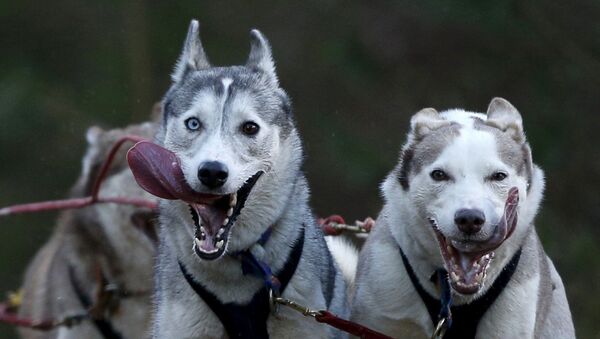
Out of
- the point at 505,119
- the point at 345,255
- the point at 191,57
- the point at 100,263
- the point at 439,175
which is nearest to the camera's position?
the point at 439,175

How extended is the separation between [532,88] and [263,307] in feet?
29.3

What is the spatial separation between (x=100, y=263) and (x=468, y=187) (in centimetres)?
331

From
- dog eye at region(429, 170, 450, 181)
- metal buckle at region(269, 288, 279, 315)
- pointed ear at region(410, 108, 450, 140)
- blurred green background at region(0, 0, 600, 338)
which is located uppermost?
pointed ear at region(410, 108, 450, 140)

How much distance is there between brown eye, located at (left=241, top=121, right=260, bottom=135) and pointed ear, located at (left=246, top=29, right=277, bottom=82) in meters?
0.46

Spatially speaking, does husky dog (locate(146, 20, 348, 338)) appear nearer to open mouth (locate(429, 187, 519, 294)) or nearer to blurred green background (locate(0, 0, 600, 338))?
open mouth (locate(429, 187, 519, 294))

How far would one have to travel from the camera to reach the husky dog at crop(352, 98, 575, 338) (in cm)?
518

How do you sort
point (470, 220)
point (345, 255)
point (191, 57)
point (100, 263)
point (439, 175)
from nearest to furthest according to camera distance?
point (470, 220) → point (439, 175) → point (191, 57) → point (345, 255) → point (100, 263)

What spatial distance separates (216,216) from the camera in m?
5.27

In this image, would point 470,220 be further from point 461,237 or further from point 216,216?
point 216,216

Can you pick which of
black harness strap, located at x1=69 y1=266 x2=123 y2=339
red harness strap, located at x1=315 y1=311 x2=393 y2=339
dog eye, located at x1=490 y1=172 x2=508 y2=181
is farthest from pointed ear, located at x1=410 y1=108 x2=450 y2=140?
black harness strap, located at x1=69 y1=266 x2=123 y2=339

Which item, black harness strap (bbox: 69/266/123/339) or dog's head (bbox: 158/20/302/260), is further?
black harness strap (bbox: 69/266/123/339)

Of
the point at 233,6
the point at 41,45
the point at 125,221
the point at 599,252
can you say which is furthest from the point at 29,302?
the point at 41,45

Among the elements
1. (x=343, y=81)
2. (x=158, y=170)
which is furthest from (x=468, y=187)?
(x=343, y=81)

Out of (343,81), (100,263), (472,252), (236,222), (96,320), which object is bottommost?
(343,81)
